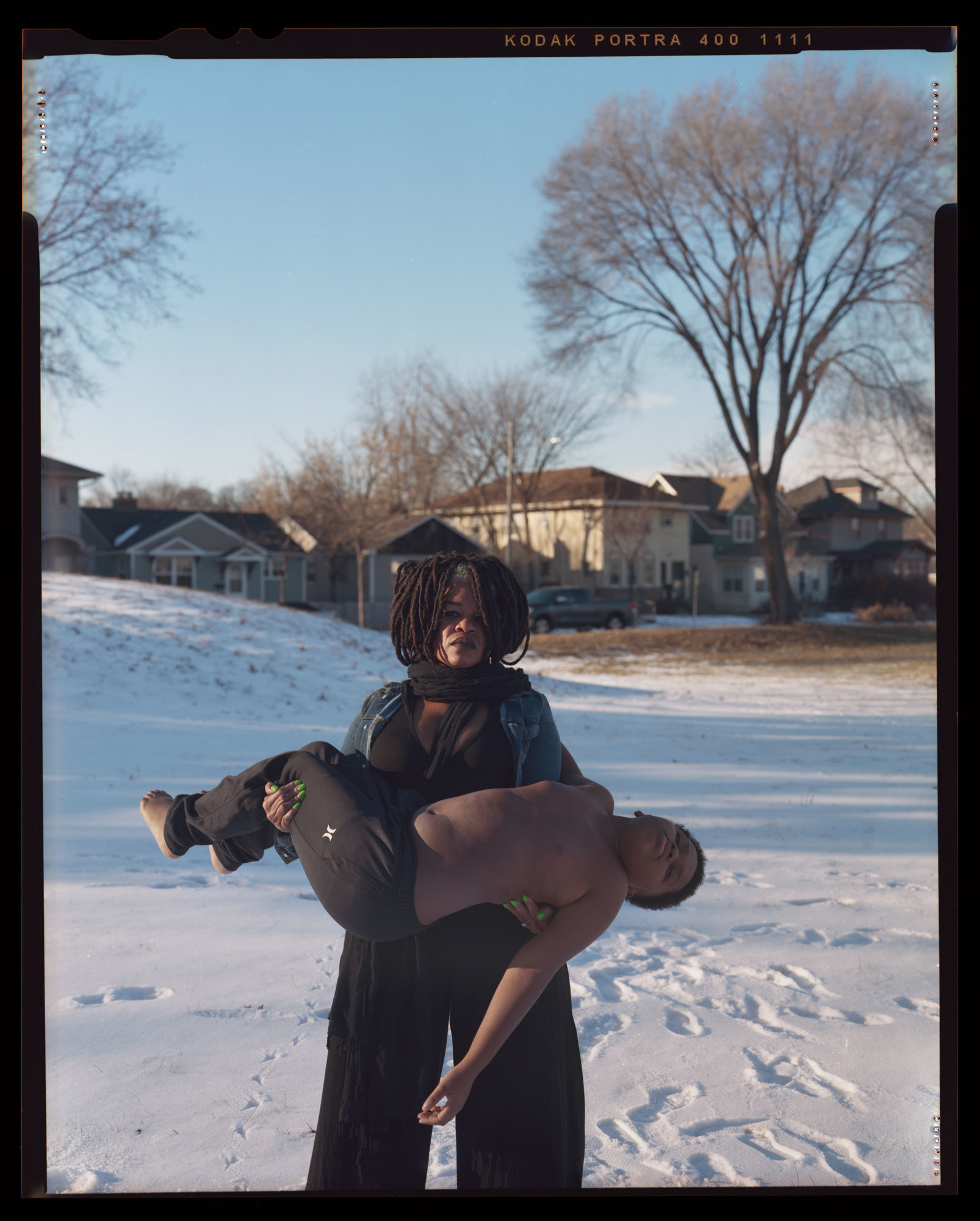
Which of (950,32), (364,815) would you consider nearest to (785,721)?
(950,32)

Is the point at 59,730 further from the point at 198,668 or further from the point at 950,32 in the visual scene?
the point at 950,32

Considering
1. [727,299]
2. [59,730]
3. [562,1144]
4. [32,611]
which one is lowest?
[562,1144]

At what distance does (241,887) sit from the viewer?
16.6 ft

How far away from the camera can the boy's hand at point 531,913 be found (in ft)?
7.46

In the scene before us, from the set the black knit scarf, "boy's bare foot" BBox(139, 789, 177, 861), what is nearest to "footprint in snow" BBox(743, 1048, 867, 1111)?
the black knit scarf

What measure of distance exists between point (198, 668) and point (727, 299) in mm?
5722

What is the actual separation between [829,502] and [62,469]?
10.8 ft

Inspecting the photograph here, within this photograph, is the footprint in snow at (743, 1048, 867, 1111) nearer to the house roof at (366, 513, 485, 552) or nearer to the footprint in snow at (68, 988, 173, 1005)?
the footprint in snow at (68, 988, 173, 1005)

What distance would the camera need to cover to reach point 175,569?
246 inches

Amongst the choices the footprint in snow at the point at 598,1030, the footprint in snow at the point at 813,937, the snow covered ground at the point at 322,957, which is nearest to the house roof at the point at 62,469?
the snow covered ground at the point at 322,957

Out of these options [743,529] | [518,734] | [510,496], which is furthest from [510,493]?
[518,734]

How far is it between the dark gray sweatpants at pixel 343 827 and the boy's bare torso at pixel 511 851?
65 mm

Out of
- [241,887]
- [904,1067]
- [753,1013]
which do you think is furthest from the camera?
[241,887]

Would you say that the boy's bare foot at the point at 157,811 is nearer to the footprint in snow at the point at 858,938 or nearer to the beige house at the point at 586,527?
the beige house at the point at 586,527
